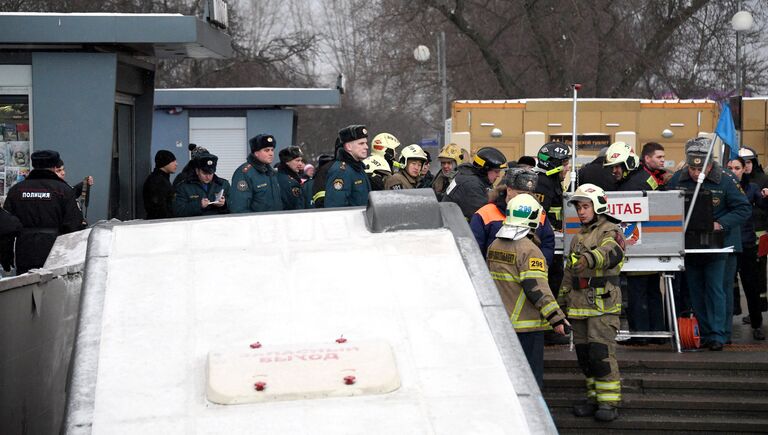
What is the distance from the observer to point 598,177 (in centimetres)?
1175

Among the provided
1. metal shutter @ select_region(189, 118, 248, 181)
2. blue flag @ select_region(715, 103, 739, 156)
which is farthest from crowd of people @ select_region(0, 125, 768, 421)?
metal shutter @ select_region(189, 118, 248, 181)

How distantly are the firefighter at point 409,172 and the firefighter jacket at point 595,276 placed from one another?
336 centimetres

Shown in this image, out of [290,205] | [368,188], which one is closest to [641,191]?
[368,188]

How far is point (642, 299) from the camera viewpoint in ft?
33.9

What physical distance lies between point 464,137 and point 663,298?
27.0 ft

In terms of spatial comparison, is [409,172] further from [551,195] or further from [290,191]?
[551,195]

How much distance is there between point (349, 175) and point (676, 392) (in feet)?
10.2

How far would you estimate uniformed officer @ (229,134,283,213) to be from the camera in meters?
10.1

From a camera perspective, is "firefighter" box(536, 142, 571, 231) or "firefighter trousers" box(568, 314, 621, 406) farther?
"firefighter" box(536, 142, 571, 231)

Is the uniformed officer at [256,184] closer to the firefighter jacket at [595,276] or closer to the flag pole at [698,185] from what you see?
the firefighter jacket at [595,276]

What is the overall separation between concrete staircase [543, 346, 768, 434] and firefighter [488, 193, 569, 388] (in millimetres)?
1171

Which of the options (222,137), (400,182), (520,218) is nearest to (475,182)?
(400,182)

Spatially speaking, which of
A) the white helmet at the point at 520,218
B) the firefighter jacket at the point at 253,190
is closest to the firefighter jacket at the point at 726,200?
the white helmet at the point at 520,218

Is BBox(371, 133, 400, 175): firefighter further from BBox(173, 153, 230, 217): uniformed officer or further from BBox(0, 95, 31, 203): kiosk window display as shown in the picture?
BBox(0, 95, 31, 203): kiosk window display
